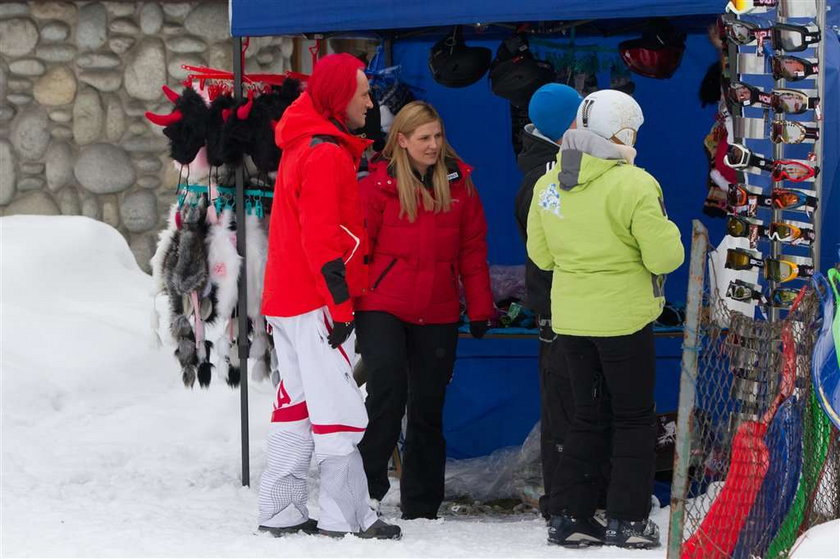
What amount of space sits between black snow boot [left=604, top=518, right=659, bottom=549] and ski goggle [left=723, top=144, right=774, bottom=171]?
1244 mm

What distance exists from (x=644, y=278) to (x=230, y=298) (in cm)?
199

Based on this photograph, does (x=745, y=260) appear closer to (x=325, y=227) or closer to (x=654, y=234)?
(x=654, y=234)

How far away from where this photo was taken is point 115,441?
22.9 ft

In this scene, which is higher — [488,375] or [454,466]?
[488,375]

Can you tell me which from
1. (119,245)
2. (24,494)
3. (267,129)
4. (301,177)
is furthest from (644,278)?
(119,245)

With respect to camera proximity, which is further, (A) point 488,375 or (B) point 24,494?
(A) point 488,375

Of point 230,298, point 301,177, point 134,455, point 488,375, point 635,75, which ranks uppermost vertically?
point 635,75

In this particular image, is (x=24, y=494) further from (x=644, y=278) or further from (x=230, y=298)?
(x=644, y=278)

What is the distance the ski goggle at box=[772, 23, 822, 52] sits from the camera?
4.53 m

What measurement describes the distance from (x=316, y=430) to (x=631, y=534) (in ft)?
3.75

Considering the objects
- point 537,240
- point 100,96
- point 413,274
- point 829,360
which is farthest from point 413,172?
point 100,96

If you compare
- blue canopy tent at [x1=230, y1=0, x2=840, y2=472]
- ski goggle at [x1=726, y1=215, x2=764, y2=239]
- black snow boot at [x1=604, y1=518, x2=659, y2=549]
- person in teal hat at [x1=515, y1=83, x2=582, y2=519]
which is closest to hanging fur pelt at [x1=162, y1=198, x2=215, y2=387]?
blue canopy tent at [x1=230, y1=0, x2=840, y2=472]

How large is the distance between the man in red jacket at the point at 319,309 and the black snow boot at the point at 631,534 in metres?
0.77

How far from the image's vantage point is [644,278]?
454 cm
